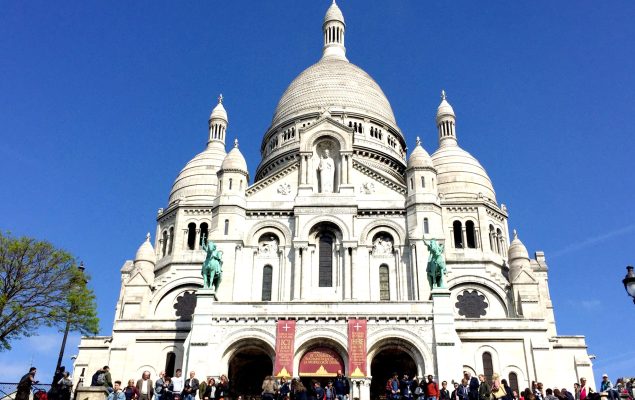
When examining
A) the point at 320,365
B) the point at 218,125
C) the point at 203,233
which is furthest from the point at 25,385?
the point at 218,125

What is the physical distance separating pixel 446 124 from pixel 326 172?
2038 centimetres

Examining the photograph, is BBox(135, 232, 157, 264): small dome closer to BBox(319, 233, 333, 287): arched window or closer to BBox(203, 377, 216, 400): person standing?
BBox(319, 233, 333, 287): arched window

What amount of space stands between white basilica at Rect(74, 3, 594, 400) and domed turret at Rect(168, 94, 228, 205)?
13 cm

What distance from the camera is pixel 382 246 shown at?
42.8 meters

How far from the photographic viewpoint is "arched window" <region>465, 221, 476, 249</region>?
169ft

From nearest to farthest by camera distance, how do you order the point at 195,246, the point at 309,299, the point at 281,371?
the point at 281,371, the point at 309,299, the point at 195,246

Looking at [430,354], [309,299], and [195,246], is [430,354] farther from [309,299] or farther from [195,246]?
[195,246]

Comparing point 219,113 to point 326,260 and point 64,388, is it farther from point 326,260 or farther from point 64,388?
point 64,388

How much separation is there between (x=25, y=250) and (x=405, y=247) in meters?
21.0

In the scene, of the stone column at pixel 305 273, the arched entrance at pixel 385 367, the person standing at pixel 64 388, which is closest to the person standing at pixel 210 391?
the person standing at pixel 64 388

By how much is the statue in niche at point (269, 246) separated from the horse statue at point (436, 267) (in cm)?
988

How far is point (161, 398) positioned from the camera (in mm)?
25312

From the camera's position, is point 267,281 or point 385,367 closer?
point 385,367

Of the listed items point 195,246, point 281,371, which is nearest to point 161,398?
point 281,371
